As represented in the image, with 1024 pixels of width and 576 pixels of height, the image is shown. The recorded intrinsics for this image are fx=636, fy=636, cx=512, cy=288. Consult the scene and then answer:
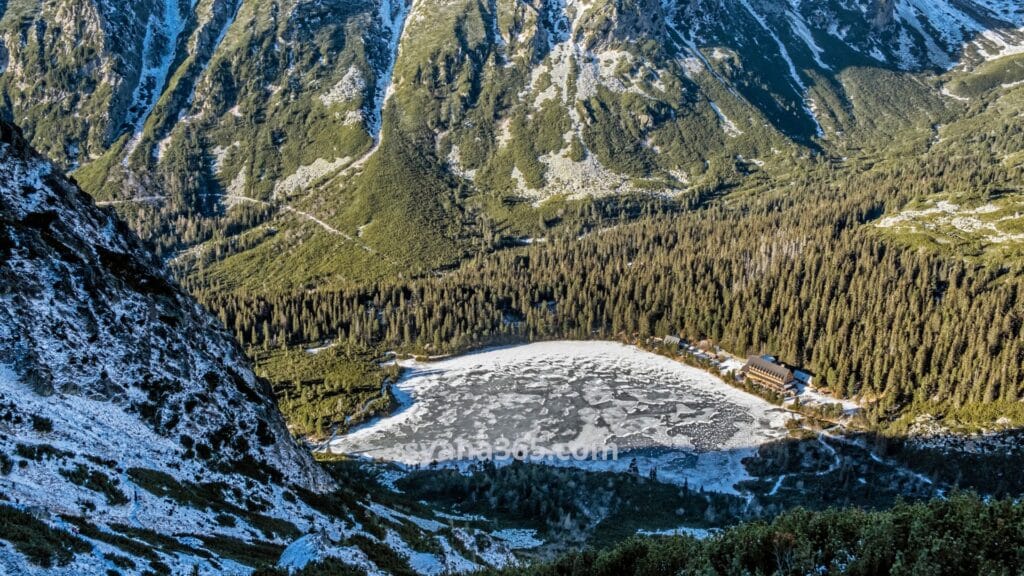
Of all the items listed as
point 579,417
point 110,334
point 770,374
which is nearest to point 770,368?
point 770,374

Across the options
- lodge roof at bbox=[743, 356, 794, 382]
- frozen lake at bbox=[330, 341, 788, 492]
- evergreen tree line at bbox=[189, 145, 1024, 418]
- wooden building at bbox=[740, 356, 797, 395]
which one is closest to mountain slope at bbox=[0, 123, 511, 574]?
frozen lake at bbox=[330, 341, 788, 492]

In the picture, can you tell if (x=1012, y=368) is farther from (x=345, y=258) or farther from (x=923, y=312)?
(x=345, y=258)

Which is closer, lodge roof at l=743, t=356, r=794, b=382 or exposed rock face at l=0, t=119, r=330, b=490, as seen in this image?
exposed rock face at l=0, t=119, r=330, b=490

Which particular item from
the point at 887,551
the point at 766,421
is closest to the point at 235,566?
the point at 887,551

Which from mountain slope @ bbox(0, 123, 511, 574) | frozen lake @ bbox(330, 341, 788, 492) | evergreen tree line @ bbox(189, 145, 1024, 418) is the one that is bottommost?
frozen lake @ bbox(330, 341, 788, 492)

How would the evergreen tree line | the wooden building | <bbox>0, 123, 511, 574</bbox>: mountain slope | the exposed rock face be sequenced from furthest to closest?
the wooden building < the evergreen tree line < the exposed rock face < <bbox>0, 123, 511, 574</bbox>: mountain slope

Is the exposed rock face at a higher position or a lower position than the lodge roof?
higher

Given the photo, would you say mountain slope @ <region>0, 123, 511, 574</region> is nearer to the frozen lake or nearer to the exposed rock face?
the exposed rock face

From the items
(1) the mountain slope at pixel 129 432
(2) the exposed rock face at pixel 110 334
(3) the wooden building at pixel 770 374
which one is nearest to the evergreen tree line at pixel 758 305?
(3) the wooden building at pixel 770 374
